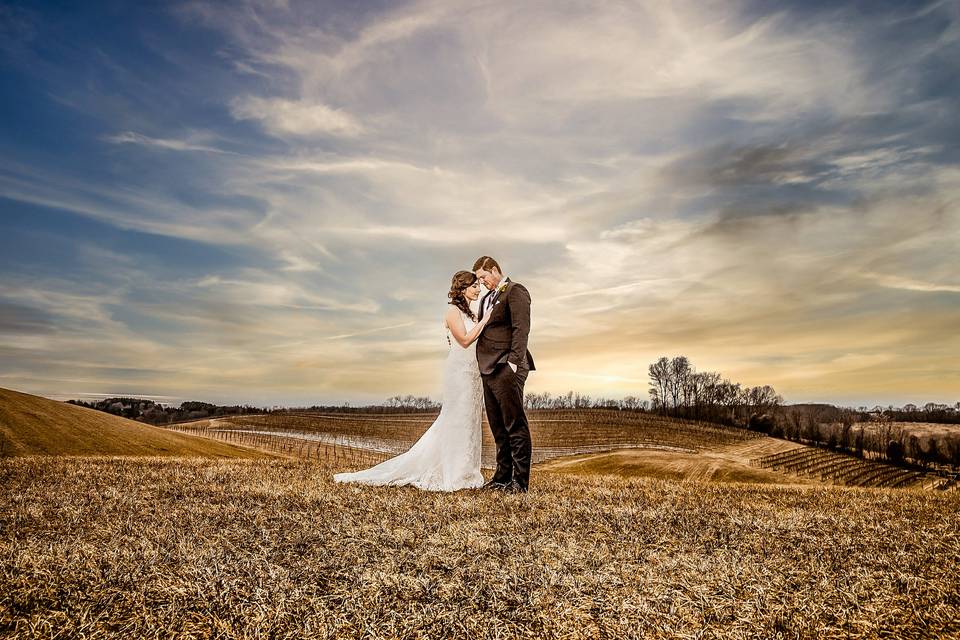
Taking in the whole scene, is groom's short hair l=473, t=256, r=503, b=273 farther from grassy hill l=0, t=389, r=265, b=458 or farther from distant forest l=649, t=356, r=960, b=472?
distant forest l=649, t=356, r=960, b=472

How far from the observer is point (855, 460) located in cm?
8156

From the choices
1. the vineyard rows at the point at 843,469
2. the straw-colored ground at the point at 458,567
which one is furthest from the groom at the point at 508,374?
the vineyard rows at the point at 843,469

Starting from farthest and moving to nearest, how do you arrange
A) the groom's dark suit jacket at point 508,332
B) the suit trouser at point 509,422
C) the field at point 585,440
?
the field at point 585,440 → the groom's dark suit jacket at point 508,332 → the suit trouser at point 509,422

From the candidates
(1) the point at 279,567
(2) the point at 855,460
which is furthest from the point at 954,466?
(1) the point at 279,567

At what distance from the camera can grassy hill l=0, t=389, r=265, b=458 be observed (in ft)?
42.2

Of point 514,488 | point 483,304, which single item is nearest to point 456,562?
point 514,488

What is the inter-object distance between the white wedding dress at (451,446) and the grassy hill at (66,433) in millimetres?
8762

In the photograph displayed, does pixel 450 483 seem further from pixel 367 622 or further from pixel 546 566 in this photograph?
pixel 367 622

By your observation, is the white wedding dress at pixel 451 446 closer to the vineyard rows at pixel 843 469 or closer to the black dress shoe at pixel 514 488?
the black dress shoe at pixel 514 488

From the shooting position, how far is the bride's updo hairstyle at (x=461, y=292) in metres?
9.88

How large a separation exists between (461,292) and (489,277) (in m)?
0.62

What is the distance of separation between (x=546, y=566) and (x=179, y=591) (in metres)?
2.49

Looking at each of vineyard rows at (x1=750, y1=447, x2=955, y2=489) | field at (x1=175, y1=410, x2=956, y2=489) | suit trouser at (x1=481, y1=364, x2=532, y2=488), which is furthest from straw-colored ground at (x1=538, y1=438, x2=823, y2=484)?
suit trouser at (x1=481, y1=364, x2=532, y2=488)

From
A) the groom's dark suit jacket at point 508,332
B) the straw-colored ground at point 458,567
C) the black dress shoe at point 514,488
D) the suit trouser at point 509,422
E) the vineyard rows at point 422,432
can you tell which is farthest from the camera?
the vineyard rows at point 422,432
